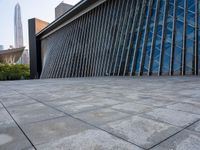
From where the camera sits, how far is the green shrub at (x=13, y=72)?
51706mm

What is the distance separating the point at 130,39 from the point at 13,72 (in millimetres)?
47778

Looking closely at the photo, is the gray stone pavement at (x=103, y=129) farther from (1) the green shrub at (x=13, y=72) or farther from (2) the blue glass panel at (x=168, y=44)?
(1) the green shrub at (x=13, y=72)

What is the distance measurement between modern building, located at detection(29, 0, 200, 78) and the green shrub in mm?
26362

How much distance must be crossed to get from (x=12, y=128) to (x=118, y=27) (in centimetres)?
2012

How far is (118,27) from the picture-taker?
21141 mm

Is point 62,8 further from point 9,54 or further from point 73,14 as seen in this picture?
point 73,14

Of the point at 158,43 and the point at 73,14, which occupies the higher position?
the point at 73,14

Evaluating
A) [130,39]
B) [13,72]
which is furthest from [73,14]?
[13,72]

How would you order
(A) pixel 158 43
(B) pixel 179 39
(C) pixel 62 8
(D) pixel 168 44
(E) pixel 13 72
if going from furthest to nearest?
1. (C) pixel 62 8
2. (E) pixel 13 72
3. (A) pixel 158 43
4. (D) pixel 168 44
5. (B) pixel 179 39

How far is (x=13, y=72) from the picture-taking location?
55.5 metres

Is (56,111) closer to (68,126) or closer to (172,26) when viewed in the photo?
(68,126)

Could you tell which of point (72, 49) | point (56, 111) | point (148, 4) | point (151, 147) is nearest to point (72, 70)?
point (72, 49)

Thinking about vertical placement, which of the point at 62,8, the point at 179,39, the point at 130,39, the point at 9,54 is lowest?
the point at 179,39

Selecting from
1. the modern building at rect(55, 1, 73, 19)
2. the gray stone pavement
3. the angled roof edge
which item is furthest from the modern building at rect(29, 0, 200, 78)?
the modern building at rect(55, 1, 73, 19)
